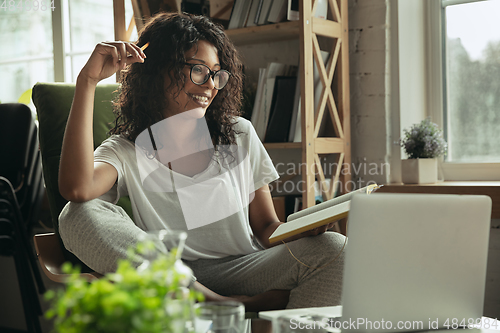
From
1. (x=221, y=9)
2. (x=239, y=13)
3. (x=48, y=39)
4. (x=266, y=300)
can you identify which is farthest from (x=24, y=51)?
(x=266, y=300)

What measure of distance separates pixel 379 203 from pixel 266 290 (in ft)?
2.08

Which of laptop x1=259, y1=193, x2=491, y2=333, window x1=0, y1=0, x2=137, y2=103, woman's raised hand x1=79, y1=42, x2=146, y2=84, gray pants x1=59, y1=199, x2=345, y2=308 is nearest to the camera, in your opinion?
laptop x1=259, y1=193, x2=491, y2=333

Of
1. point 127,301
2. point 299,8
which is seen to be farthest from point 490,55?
point 127,301

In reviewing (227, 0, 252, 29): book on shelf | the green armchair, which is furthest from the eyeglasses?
(227, 0, 252, 29): book on shelf

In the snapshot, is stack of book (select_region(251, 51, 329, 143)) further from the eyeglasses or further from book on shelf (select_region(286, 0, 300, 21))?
the eyeglasses

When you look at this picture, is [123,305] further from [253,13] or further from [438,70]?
[438,70]

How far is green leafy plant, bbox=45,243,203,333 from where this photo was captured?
0.36 m

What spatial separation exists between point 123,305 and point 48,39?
9.34ft

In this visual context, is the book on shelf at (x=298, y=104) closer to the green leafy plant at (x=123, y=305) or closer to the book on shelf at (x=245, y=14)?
the book on shelf at (x=245, y=14)

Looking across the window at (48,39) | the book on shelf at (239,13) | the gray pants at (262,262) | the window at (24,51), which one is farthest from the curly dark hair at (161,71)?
the window at (24,51)

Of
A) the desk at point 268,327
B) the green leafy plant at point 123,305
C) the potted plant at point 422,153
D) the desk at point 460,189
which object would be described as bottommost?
Answer: the desk at point 268,327

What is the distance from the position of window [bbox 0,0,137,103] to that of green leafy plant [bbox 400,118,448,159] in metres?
1.67

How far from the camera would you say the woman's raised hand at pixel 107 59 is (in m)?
1.09

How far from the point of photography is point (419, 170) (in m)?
1.83
